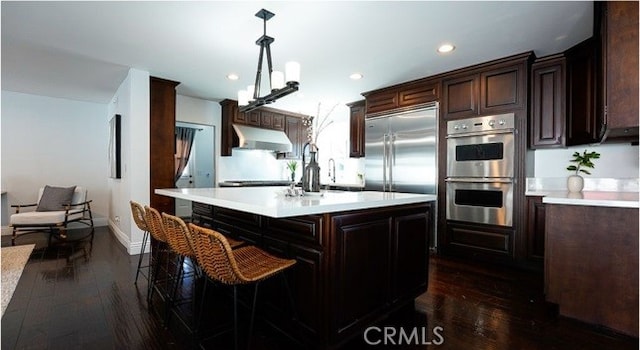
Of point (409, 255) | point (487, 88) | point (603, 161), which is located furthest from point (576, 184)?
point (409, 255)

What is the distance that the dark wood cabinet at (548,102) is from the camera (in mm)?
3129

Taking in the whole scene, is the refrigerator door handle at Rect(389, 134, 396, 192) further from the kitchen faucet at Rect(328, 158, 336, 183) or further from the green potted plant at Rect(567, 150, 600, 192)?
the kitchen faucet at Rect(328, 158, 336, 183)

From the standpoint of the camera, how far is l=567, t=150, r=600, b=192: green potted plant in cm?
284

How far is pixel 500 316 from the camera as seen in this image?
7.14ft

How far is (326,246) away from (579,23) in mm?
2921

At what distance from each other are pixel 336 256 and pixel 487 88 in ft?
9.78

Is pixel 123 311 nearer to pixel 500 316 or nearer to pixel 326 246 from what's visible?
pixel 326 246

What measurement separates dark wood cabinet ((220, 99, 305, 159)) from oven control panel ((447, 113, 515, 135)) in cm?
337

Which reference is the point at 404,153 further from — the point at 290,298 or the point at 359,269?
the point at 290,298

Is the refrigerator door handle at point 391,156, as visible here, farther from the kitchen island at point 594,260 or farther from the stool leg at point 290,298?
the stool leg at point 290,298

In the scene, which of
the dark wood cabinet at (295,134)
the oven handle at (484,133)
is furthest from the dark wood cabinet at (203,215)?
the dark wood cabinet at (295,134)

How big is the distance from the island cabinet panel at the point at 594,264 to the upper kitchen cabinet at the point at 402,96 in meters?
2.20

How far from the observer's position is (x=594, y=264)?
202 cm

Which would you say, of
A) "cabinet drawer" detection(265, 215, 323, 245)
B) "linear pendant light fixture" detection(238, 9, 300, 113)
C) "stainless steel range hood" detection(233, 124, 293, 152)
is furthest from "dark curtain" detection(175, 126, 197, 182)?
"cabinet drawer" detection(265, 215, 323, 245)
